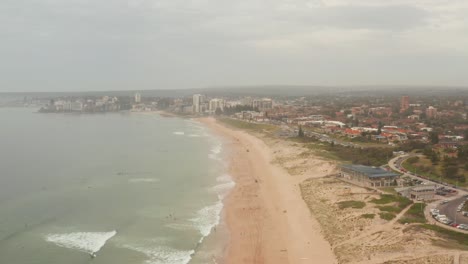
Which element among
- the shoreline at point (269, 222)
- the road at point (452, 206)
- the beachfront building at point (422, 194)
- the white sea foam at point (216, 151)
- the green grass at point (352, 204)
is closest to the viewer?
the shoreline at point (269, 222)

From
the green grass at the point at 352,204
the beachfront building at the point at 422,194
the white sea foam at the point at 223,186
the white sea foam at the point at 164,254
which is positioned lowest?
the white sea foam at the point at 164,254

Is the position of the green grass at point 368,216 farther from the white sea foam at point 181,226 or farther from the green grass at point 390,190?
the white sea foam at point 181,226

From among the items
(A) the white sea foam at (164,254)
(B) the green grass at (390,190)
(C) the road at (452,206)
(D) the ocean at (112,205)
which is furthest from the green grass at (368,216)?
(A) the white sea foam at (164,254)

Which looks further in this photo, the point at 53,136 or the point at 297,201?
the point at 53,136

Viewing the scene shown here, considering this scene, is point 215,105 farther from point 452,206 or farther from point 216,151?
point 452,206

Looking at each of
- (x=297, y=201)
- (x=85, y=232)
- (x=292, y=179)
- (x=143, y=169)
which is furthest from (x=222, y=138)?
(x=85, y=232)

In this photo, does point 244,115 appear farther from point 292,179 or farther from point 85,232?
point 85,232
